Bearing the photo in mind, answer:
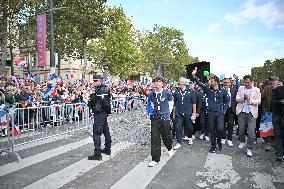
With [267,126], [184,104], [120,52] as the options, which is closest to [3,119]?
[184,104]

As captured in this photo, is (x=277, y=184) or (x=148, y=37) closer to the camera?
(x=277, y=184)

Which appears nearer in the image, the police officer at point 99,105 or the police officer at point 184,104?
the police officer at point 99,105

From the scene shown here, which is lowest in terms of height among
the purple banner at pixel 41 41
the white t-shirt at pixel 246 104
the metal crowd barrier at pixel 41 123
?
the metal crowd barrier at pixel 41 123

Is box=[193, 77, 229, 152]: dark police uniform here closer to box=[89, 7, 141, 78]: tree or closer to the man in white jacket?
the man in white jacket

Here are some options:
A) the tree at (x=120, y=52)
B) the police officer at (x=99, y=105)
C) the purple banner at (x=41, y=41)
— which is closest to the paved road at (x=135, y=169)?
the police officer at (x=99, y=105)

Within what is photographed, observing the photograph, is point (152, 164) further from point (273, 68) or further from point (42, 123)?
point (273, 68)

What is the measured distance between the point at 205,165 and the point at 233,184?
1470 mm

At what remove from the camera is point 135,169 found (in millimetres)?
7090

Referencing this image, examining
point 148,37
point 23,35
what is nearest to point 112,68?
point 23,35

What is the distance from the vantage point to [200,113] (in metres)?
11.7

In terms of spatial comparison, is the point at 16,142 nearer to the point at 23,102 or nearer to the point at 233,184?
the point at 23,102

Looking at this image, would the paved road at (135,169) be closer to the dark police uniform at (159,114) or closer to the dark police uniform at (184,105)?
the dark police uniform at (159,114)

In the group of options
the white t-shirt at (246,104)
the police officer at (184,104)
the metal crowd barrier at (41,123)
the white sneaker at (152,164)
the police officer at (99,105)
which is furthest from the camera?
the police officer at (184,104)

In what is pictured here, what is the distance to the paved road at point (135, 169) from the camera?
6105 mm
